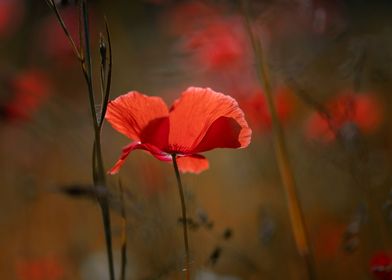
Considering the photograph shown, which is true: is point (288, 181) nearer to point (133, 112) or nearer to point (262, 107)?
point (133, 112)

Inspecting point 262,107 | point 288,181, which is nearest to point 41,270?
point 262,107

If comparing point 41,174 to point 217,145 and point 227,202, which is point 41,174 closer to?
point 227,202

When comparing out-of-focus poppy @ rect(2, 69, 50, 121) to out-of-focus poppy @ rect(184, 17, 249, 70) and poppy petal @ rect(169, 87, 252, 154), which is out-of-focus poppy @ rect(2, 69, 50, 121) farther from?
out-of-focus poppy @ rect(184, 17, 249, 70)

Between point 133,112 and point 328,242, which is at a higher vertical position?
point 133,112

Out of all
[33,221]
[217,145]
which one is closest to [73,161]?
[33,221]

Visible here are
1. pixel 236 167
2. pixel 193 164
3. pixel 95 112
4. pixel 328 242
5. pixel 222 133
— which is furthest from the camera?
pixel 236 167

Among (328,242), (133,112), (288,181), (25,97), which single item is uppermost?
(25,97)

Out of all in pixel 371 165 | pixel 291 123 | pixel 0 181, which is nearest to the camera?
pixel 371 165
